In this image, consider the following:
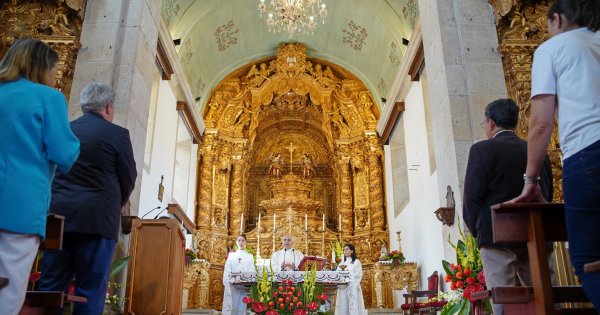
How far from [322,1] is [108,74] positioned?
26.0 feet

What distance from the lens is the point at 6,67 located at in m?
2.42

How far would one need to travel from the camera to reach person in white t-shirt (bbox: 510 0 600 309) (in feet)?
6.18

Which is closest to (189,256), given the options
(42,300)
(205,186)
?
(205,186)

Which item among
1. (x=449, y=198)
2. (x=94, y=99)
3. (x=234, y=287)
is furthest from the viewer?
(x=234, y=287)

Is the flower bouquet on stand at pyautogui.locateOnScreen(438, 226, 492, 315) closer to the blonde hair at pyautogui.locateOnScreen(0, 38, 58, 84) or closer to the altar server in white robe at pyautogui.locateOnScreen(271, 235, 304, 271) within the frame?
the blonde hair at pyautogui.locateOnScreen(0, 38, 58, 84)

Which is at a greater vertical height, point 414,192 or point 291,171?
point 291,171

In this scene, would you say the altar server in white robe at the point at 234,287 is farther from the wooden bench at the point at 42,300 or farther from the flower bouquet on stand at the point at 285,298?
the wooden bench at the point at 42,300

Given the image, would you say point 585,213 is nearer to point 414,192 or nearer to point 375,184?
point 414,192

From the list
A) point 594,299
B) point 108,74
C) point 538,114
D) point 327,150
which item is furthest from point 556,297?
point 327,150

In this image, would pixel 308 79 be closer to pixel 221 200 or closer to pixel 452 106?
pixel 221 200

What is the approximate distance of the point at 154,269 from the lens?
5.70m

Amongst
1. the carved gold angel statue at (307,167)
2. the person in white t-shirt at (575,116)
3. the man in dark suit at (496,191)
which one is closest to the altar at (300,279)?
the man in dark suit at (496,191)

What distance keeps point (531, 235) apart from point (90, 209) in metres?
2.36

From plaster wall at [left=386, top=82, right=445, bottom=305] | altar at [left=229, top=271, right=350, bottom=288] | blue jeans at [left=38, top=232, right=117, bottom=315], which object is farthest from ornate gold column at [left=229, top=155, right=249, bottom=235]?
blue jeans at [left=38, top=232, right=117, bottom=315]
